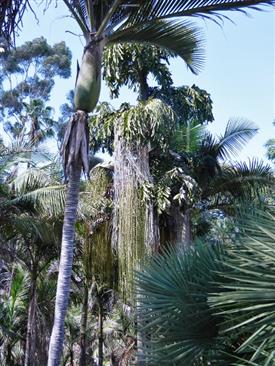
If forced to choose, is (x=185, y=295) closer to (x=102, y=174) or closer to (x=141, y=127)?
(x=141, y=127)

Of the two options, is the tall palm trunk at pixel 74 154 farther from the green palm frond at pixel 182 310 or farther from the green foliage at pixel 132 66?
the green foliage at pixel 132 66

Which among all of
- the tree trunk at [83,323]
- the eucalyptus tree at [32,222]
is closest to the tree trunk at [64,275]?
the eucalyptus tree at [32,222]

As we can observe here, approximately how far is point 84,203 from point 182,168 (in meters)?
2.52

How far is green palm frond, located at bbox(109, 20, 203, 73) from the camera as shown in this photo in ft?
24.4

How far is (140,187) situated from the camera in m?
10.9

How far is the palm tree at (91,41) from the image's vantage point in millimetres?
6816

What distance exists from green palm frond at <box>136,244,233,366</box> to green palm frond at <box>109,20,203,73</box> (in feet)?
12.7

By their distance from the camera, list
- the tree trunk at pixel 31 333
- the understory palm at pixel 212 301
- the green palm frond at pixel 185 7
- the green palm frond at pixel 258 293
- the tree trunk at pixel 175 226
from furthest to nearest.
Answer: the tree trunk at pixel 31 333 → the tree trunk at pixel 175 226 → the green palm frond at pixel 185 7 → the understory palm at pixel 212 301 → the green palm frond at pixel 258 293

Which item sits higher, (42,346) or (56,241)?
(56,241)

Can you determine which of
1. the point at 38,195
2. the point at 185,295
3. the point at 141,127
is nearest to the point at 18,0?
the point at 185,295

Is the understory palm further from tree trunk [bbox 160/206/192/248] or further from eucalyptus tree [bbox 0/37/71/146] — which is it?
eucalyptus tree [bbox 0/37/71/146]

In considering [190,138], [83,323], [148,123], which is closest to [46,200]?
[148,123]

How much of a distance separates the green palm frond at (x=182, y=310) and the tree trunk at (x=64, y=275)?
2257 mm

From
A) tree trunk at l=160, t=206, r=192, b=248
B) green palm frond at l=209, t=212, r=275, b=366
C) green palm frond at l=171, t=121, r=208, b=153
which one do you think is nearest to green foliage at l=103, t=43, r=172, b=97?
green palm frond at l=171, t=121, r=208, b=153
